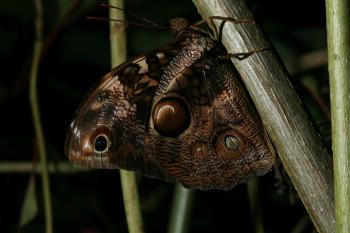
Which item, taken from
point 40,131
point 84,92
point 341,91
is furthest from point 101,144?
Result: point 84,92

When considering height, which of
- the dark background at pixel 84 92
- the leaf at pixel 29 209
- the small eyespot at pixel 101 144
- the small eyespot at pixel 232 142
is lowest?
the small eyespot at pixel 232 142

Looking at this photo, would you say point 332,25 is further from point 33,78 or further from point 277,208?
point 277,208

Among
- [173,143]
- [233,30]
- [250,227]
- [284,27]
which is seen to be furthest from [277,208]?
[233,30]

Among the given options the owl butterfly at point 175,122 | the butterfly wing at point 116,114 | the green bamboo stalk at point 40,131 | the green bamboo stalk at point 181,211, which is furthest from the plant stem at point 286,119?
the green bamboo stalk at point 40,131

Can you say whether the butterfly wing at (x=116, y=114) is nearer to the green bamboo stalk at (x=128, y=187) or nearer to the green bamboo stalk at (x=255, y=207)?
the green bamboo stalk at (x=128, y=187)

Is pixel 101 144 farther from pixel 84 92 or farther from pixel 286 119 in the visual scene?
pixel 84 92
